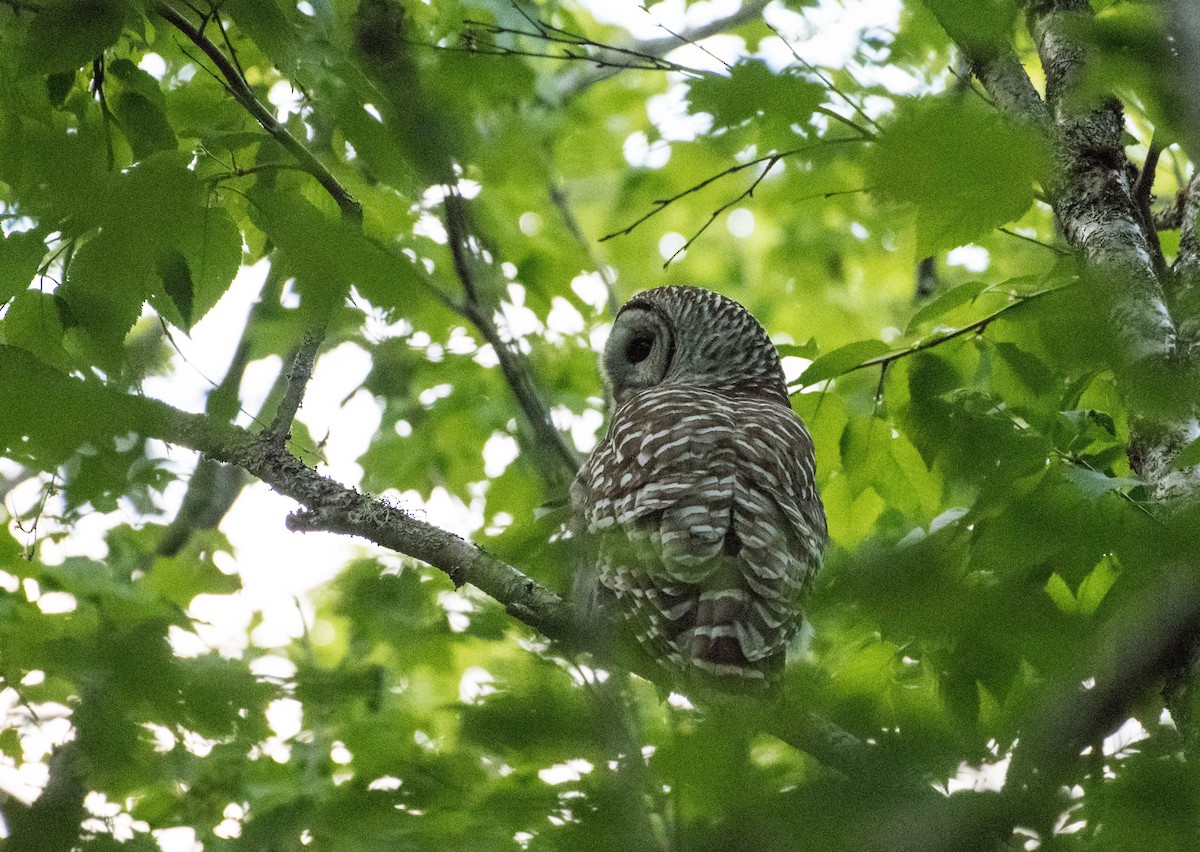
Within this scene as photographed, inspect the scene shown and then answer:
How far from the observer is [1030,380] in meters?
3.25

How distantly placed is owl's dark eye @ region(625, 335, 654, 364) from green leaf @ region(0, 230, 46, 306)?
10.9 ft

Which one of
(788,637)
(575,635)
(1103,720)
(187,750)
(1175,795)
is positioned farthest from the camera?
(788,637)

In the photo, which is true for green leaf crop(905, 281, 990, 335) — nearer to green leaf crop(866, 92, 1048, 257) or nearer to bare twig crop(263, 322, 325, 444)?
bare twig crop(263, 322, 325, 444)

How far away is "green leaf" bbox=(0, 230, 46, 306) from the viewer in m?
2.23

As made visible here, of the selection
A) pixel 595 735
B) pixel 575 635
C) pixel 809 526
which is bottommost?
pixel 595 735

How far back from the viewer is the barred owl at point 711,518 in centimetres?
279

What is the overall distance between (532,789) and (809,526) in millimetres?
2277

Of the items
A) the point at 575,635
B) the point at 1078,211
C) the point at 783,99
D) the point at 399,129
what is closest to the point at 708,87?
the point at 783,99

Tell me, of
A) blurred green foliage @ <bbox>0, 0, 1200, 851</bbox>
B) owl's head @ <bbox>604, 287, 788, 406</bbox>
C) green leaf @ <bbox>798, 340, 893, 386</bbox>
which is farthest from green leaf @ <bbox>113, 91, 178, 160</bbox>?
owl's head @ <bbox>604, 287, 788, 406</bbox>

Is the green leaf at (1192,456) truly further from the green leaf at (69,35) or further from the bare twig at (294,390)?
the green leaf at (69,35)

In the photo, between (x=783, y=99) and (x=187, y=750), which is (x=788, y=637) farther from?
(x=783, y=99)

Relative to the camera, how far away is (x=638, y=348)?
17.5 feet

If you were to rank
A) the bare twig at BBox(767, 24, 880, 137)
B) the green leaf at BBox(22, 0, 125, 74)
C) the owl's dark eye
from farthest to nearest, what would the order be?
the owl's dark eye → the green leaf at BBox(22, 0, 125, 74) → the bare twig at BBox(767, 24, 880, 137)

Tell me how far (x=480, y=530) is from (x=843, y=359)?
1.22 m
